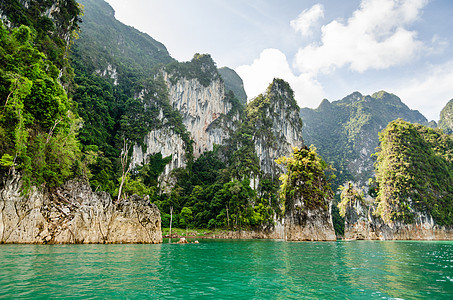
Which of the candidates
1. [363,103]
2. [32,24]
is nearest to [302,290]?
[32,24]

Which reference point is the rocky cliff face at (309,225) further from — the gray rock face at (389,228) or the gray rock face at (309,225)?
the gray rock face at (389,228)

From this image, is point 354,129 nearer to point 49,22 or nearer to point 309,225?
point 309,225

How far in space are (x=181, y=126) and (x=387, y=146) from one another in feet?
211

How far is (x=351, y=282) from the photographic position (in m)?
7.50

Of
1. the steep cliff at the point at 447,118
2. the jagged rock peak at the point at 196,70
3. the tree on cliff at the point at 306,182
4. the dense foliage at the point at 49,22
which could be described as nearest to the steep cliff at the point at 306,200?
the tree on cliff at the point at 306,182

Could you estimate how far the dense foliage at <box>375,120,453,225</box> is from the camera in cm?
5794

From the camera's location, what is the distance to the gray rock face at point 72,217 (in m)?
17.1

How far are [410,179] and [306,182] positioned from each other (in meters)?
39.2

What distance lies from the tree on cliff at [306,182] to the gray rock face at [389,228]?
88.8ft

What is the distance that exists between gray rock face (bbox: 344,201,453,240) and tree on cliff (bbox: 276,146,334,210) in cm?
2707

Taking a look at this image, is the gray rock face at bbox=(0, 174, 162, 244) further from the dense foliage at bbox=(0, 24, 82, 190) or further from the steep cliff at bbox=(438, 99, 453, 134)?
the steep cliff at bbox=(438, 99, 453, 134)

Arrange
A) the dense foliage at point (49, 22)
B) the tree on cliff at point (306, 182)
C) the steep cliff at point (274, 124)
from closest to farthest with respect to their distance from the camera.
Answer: the dense foliage at point (49, 22) → the tree on cliff at point (306, 182) → the steep cliff at point (274, 124)

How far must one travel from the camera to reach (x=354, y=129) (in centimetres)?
16562

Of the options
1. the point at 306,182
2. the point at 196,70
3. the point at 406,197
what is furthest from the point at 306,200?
the point at 196,70
